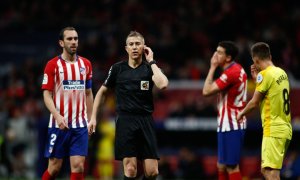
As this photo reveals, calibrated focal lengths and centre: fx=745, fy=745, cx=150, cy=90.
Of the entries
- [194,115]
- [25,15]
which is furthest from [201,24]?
[25,15]

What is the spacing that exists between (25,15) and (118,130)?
15.5m

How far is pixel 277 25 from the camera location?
65.7 ft

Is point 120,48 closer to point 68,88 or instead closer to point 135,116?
point 68,88

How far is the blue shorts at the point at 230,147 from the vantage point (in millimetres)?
11250

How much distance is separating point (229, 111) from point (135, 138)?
1.77 meters

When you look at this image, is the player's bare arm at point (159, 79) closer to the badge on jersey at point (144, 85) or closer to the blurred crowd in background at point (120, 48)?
the badge on jersey at point (144, 85)

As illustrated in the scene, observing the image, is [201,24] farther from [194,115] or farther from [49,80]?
[49,80]

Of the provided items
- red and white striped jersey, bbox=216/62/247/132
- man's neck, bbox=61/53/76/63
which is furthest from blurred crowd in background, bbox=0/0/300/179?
man's neck, bbox=61/53/76/63

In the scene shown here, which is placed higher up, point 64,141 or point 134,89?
point 134,89

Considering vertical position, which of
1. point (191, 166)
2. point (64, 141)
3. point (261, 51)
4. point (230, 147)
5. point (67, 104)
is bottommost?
point (191, 166)

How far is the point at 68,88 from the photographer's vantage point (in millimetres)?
10617

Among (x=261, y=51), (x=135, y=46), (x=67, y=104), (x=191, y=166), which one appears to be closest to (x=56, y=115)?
(x=67, y=104)

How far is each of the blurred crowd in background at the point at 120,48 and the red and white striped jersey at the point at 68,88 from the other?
6.21 metres

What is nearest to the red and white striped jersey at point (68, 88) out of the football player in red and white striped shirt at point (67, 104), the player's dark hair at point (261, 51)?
the football player in red and white striped shirt at point (67, 104)
